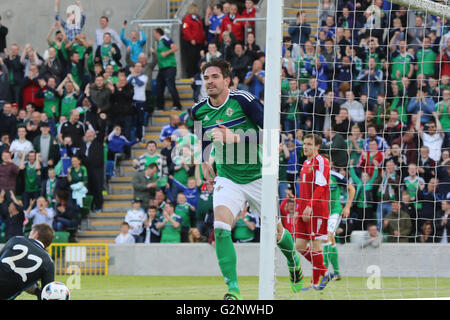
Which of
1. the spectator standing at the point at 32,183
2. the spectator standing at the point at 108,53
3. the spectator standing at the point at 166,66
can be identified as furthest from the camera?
the spectator standing at the point at 108,53

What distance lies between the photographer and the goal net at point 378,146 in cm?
1456

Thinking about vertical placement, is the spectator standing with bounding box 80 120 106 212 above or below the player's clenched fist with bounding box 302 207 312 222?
above

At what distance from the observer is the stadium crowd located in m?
15.9

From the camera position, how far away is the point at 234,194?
355 inches

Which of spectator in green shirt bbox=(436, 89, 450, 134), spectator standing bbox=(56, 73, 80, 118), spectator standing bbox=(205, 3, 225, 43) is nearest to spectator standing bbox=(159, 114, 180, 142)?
spectator standing bbox=(56, 73, 80, 118)

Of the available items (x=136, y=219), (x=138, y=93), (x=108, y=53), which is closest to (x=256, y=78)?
(x=138, y=93)

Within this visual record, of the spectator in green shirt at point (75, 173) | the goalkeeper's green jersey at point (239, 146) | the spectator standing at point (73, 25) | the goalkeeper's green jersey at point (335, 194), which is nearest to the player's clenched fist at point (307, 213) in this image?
the goalkeeper's green jersey at point (335, 194)

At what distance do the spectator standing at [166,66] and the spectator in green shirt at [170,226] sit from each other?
14.7 ft

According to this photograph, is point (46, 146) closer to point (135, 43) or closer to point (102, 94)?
point (102, 94)

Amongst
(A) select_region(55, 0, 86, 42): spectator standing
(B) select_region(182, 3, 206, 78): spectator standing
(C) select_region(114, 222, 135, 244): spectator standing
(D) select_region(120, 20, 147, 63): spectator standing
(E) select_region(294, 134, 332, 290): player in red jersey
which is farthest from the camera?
(A) select_region(55, 0, 86, 42): spectator standing

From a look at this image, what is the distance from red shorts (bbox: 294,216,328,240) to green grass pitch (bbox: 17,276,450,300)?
673 millimetres

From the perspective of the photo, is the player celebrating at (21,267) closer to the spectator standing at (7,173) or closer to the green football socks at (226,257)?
the green football socks at (226,257)

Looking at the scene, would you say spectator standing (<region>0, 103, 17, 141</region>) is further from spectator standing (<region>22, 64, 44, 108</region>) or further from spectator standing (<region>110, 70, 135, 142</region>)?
spectator standing (<region>110, 70, 135, 142</region>)
